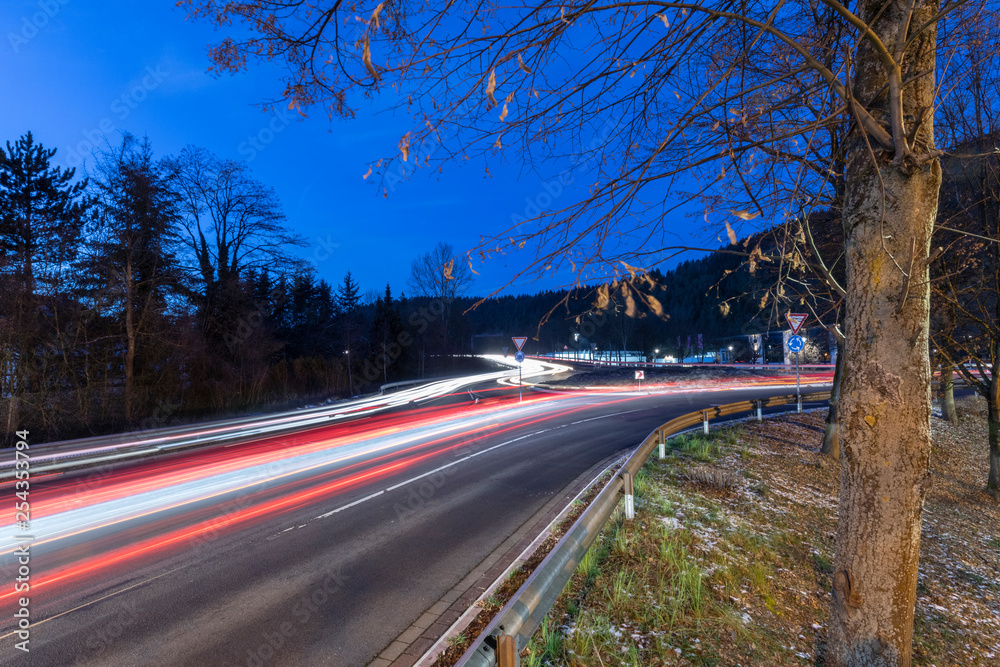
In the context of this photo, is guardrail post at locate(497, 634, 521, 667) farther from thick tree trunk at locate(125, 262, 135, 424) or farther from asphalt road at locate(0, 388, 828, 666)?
thick tree trunk at locate(125, 262, 135, 424)

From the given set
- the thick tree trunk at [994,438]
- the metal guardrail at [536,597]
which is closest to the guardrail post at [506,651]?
the metal guardrail at [536,597]

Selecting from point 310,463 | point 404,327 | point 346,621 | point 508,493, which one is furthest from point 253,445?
point 404,327

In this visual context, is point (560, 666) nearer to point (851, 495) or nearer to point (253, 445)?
point (851, 495)

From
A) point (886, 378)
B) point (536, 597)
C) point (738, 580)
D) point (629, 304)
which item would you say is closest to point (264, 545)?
point (536, 597)

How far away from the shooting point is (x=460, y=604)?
15.8 feet

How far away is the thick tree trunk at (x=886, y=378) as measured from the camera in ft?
9.11

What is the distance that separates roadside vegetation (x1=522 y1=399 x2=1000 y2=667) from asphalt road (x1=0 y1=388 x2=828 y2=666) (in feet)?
6.13

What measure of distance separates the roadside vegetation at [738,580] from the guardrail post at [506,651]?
1.28 metres

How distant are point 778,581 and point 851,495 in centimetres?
259

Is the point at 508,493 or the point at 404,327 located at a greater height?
the point at 404,327

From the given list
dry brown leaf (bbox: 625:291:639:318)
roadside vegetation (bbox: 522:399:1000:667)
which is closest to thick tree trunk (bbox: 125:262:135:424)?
roadside vegetation (bbox: 522:399:1000:667)

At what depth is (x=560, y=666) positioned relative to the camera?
3.38m

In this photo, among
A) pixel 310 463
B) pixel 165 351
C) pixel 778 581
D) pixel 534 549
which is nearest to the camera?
pixel 778 581

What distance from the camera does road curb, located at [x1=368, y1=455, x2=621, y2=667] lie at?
3.97 meters
